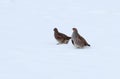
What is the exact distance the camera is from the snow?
833 centimetres

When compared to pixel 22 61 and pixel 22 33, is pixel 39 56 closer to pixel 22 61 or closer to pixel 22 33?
pixel 22 61

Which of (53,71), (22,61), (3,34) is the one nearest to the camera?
(53,71)

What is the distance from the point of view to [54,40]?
11.3 metres

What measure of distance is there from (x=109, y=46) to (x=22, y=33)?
8.58 ft

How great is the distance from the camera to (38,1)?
18.0 m

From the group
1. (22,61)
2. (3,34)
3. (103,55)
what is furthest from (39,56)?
(3,34)

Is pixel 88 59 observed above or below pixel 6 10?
below

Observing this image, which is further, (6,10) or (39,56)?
(6,10)

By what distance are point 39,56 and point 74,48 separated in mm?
985

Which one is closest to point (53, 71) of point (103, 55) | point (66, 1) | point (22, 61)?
point (22, 61)

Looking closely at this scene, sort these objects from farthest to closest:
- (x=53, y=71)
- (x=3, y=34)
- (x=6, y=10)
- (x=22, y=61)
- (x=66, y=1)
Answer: (x=66, y=1) < (x=6, y=10) < (x=3, y=34) < (x=22, y=61) < (x=53, y=71)

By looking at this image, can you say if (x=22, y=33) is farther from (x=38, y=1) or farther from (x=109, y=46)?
(x=38, y=1)

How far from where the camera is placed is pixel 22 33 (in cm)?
1209

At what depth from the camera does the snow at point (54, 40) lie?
8.33 metres
